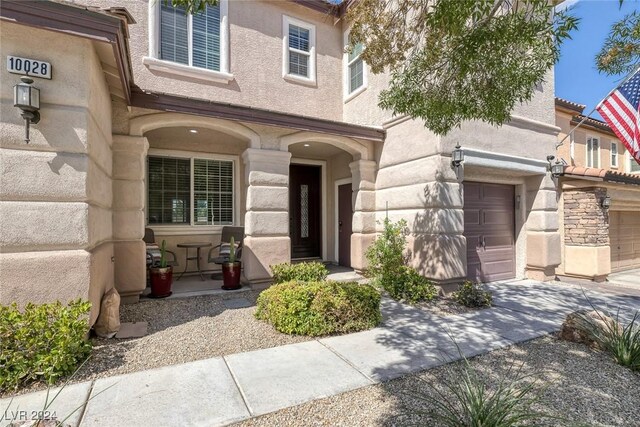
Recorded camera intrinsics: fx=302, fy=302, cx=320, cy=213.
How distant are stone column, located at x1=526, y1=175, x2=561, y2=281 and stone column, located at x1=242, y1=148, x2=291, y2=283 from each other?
633cm

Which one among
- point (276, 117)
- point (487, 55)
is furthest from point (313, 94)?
point (487, 55)

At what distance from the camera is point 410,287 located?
6.03 metres

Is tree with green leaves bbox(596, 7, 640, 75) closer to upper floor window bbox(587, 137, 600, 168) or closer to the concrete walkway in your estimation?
the concrete walkway

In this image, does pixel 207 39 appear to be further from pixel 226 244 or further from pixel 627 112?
pixel 627 112

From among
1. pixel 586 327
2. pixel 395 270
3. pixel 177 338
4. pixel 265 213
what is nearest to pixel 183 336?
pixel 177 338

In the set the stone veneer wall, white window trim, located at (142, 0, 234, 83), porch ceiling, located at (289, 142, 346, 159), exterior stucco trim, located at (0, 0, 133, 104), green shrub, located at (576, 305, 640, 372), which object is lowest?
green shrub, located at (576, 305, 640, 372)

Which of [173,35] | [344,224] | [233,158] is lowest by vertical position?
[344,224]

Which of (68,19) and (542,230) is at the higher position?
(68,19)

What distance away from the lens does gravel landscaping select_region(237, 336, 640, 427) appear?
2465 mm

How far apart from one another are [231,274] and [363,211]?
356 centimetres

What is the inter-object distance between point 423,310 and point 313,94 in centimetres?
683

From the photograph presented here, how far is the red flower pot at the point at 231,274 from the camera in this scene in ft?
21.1

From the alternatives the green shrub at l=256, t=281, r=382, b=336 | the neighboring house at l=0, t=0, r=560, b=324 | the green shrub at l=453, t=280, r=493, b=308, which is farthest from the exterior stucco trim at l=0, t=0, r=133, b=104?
the green shrub at l=453, t=280, r=493, b=308

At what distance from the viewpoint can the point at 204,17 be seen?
7.82 m
